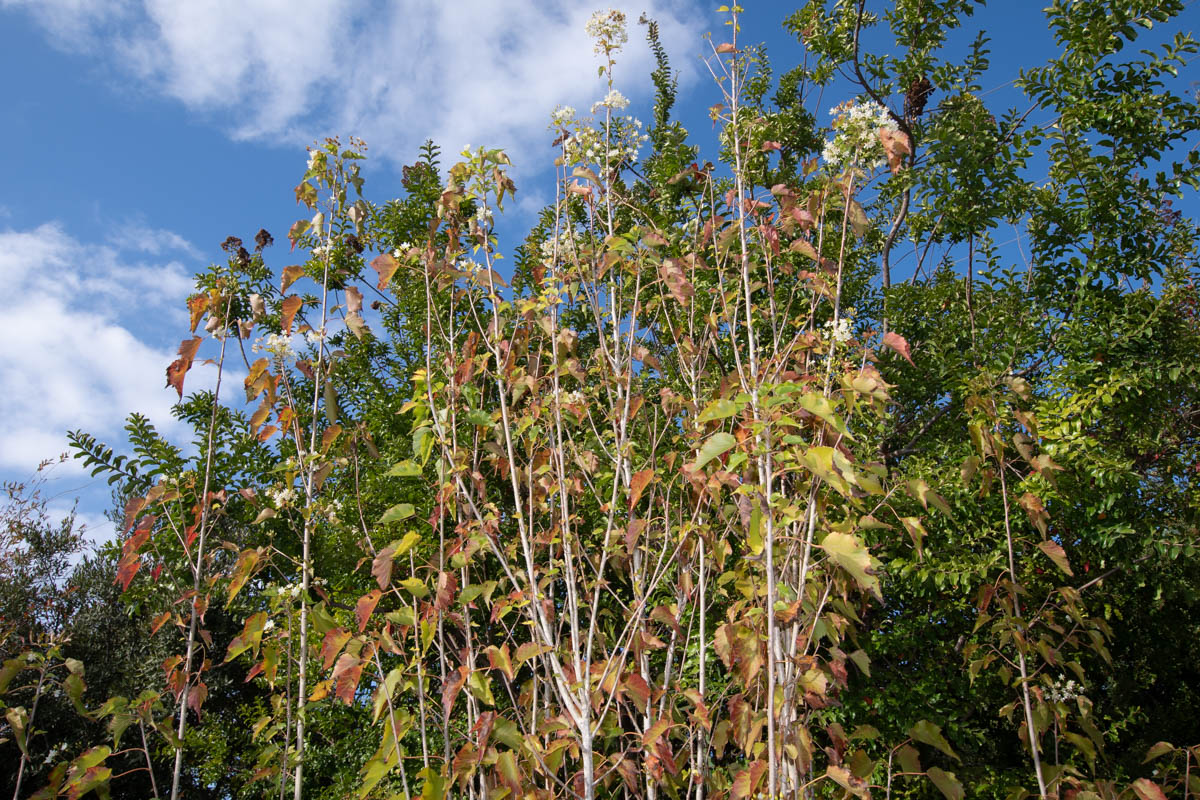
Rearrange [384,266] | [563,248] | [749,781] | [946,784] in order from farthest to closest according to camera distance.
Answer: [563,248] → [384,266] → [946,784] → [749,781]

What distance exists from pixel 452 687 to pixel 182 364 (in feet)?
3.55

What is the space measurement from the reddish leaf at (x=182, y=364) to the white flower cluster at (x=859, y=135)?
1.81 m

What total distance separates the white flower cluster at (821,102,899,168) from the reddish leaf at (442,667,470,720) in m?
1.64

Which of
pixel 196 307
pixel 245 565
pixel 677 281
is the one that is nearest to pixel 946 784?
pixel 677 281

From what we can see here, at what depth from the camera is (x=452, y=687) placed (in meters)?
1.80

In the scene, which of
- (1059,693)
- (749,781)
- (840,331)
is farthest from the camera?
(1059,693)

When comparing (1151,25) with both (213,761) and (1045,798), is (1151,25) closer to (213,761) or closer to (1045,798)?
(1045,798)

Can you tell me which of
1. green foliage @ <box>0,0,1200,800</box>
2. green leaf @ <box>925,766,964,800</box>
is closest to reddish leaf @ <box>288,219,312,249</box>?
green foliage @ <box>0,0,1200,800</box>

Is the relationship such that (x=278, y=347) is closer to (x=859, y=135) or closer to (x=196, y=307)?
(x=196, y=307)

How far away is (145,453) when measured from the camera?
153 inches

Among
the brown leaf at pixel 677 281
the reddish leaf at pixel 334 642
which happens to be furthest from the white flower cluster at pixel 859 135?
the reddish leaf at pixel 334 642

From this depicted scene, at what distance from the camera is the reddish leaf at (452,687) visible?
1759mm

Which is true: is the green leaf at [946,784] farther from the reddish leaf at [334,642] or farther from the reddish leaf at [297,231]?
the reddish leaf at [297,231]

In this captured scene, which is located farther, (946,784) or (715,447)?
(946,784)
